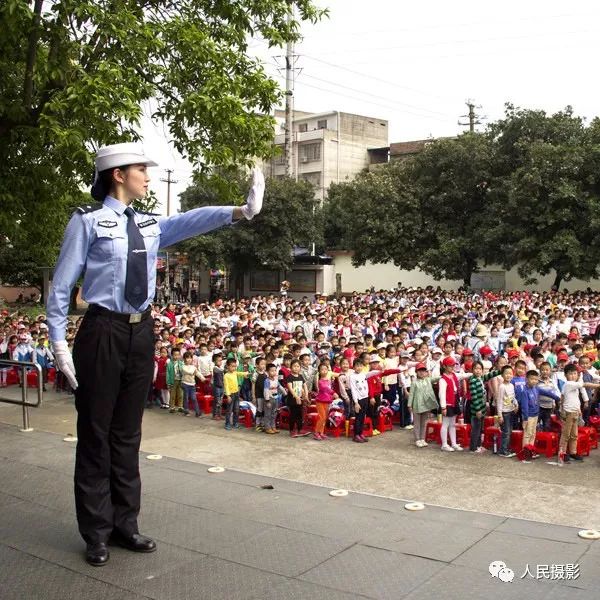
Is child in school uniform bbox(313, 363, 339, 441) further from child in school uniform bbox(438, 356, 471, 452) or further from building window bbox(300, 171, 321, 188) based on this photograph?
building window bbox(300, 171, 321, 188)

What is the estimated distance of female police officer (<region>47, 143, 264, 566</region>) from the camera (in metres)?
3.43

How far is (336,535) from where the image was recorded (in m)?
3.80

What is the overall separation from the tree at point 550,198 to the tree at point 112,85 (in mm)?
19273

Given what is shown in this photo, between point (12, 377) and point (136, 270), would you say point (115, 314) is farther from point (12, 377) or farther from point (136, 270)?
point (12, 377)

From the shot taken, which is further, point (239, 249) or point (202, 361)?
point (239, 249)

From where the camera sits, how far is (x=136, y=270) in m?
3.51

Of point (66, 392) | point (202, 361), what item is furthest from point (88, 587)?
point (66, 392)

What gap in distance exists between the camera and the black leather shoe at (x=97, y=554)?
11.0ft

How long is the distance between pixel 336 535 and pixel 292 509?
0.54 meters

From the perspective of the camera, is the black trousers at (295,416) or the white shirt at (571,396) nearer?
the white shirt at (571,396)

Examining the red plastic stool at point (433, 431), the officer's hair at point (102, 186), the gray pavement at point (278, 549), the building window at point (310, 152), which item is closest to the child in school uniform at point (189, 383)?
the red plastic stool at point (433, 431)

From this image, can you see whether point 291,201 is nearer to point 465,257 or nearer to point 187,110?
point 465,257

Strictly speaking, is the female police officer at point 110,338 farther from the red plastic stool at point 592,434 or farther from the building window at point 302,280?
the building window at point 302,280

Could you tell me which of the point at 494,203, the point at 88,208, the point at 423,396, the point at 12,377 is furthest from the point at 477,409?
the point at 494,203
